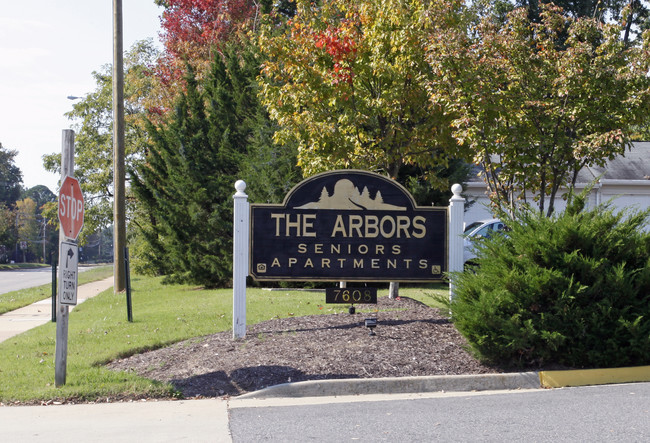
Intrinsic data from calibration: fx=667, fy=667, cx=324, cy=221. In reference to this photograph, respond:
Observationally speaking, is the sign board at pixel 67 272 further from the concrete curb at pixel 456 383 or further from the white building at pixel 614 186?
the white building at pixel 614 186

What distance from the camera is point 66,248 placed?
7.52m

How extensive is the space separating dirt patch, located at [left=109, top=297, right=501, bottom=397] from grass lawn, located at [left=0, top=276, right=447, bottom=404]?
45 cm

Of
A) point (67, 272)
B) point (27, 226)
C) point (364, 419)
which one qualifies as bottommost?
point (364, 419)

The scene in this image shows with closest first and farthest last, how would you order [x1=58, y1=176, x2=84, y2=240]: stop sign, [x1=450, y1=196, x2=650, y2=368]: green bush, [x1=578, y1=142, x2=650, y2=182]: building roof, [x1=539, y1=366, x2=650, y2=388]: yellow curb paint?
[x1=58, y1=176, x2=84, y2=240]: stop sign
[x1=539, y1=366, x2=650, y2=388]: yellow curb paint
[x1=450, y1=196, x2=650, y2=368]: green bush
[x1=578, y1=142, x2=650, y2=182]: building roof

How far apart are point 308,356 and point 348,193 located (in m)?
2.74

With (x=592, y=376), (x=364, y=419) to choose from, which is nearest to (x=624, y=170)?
(x=592, y=376)

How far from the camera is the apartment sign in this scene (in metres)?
9.88

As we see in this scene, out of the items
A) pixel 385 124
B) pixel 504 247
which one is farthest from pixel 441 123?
pixel 504 247

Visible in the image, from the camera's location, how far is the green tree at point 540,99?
10.8m

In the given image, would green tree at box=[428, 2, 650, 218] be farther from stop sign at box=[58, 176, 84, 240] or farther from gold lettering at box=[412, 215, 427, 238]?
stop sign at box=[58, 176, 84, 240]

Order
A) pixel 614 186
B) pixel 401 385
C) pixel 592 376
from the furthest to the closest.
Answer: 1. pixel 614 186
2. pixel 592 376
3. pixel 401 385

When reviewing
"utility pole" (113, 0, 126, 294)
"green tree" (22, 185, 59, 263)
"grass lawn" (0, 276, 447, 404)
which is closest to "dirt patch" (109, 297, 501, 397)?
"grass lawn" (0, 276, 447, 404)

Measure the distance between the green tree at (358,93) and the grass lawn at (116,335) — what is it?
10.4 feet

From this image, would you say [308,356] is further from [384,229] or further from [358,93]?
[358,93]
